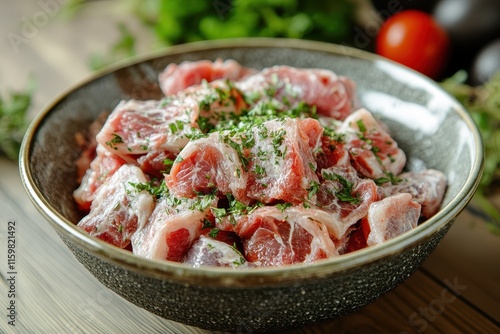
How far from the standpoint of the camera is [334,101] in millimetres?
2527

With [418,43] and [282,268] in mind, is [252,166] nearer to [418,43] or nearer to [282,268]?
[282,268]

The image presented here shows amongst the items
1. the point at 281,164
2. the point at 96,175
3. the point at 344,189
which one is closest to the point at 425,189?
the point at 344,189

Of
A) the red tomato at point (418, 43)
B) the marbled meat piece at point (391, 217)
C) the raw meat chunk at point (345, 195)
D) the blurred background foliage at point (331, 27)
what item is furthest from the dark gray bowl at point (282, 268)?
the red tomato at point (418, 43)

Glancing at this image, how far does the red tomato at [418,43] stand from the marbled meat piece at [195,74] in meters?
1.70

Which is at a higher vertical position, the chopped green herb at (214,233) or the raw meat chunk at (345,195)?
the chopped green herb at (214,233)

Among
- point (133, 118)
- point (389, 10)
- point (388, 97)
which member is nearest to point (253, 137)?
point (133, 118)

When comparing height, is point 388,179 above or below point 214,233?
below

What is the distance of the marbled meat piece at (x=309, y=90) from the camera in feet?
8.25

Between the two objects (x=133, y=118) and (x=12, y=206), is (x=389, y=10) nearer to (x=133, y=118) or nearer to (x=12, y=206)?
(x=133, y=118)

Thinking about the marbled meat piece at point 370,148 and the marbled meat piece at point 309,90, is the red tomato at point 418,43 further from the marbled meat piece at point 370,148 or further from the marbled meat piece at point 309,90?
the marbled meat piece at point 370,148

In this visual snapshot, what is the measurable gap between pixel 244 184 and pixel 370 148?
0.62m

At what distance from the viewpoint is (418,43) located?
157 inches

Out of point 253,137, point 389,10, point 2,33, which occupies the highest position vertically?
point 2,33

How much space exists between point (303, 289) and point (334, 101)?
1162 millimetres
